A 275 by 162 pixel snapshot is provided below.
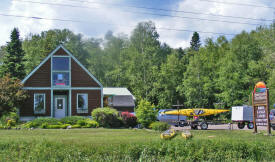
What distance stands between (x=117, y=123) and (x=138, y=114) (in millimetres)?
2240

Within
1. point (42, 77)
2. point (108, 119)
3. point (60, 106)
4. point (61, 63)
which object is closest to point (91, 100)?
point (60, 106)

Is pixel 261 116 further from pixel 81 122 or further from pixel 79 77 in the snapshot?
pixel 79 77

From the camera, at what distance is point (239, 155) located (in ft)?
41.8

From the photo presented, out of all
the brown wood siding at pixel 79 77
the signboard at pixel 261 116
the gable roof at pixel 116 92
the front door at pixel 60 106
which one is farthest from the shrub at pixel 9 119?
the signboard at pixel 261 116

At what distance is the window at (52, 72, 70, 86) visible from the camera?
3269 cm

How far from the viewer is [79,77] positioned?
3328 centimetres

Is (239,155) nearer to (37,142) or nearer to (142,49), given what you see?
(37,142)

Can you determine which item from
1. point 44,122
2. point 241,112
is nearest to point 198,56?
point 241,112

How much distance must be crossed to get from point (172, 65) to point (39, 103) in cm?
2632

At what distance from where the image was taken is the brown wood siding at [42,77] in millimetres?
32125

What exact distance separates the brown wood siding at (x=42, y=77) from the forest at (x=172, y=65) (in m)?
13.4

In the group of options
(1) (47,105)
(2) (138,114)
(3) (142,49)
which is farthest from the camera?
(3) (142,49)

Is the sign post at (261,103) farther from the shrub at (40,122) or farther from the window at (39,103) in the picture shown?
the window at (39,103)

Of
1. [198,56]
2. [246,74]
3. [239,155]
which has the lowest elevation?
[239,155]
